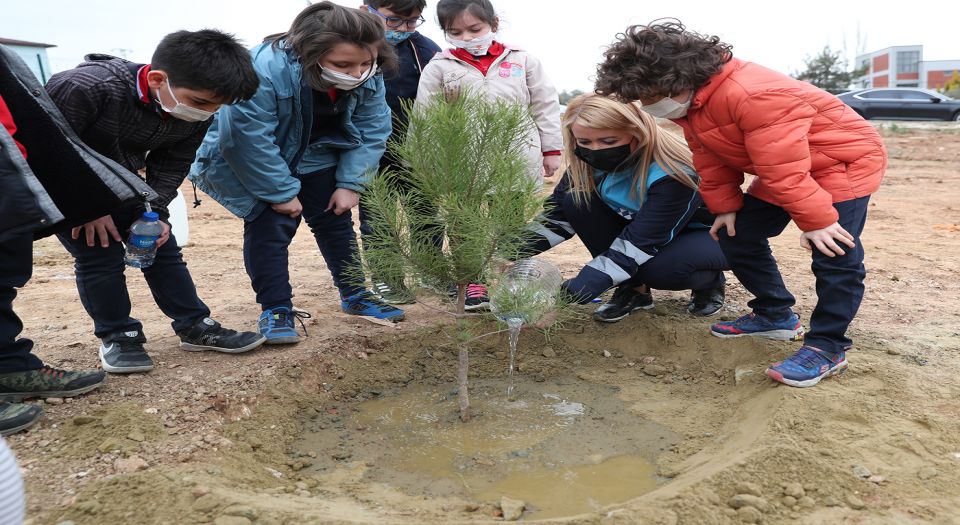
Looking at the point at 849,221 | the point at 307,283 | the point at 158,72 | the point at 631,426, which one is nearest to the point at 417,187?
the point at 158,72

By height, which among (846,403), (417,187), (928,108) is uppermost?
(417,187)

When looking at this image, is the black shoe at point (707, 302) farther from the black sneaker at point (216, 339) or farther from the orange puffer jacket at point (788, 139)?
the black sneaker at point (216, 339)

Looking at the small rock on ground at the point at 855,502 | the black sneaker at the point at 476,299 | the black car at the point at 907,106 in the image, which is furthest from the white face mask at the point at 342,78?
the black car at the point at 907,106

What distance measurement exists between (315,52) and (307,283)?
2.08 m

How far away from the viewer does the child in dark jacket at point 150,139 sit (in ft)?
9.03

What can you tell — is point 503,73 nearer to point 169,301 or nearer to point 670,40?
point 670,40

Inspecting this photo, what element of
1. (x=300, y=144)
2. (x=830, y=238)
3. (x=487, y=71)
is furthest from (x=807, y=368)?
(x=300, y=144)

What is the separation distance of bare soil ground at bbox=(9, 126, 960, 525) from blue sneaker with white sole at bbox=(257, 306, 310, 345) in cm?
6

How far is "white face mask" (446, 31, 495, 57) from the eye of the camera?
3.79 m

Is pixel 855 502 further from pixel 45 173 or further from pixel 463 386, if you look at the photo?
pixel 45 173

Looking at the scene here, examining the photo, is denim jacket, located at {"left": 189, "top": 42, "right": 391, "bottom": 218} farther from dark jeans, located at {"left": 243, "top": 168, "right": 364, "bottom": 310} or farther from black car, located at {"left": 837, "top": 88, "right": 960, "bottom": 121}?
black car, located at {"left": 837, "top": 88, "right": 960, "bottom": 121}

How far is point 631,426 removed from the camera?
293cm

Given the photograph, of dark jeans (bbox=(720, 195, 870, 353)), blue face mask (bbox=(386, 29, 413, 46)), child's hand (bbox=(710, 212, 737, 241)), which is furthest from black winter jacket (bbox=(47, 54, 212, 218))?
dark jeans (bbox=(720, 195, 870, 353))

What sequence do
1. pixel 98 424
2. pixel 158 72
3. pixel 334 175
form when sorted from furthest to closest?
1. pixel 334 175
2. pixel 158 72
3. pixel 98 424
